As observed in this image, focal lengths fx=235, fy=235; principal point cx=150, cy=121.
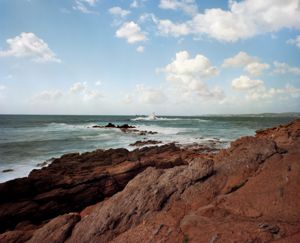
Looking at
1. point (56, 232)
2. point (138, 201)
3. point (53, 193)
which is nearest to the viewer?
point (56, 232)

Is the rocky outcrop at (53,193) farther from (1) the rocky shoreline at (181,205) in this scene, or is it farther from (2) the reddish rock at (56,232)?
(2) the reddish rock at (56,232)

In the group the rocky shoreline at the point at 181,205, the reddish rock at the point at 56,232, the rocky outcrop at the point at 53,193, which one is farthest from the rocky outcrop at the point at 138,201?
the rocky outcrop at the point at 53,193

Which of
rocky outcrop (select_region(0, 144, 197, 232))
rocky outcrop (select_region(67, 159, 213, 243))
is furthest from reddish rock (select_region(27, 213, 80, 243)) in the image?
rocky outcrop (select_region(0, 144, 197, 232))

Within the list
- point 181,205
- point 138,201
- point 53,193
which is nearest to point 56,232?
point 138,201

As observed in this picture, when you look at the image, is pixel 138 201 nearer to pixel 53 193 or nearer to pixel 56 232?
pixel 56 232

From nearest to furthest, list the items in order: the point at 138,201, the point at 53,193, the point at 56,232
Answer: the point at 56,232 < the point at 138,201 < the point at 53,193

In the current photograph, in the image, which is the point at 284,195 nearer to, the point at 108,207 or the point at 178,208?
the point at 178,208

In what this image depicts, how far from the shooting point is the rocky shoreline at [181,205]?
5062mm

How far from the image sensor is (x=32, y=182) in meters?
9.02

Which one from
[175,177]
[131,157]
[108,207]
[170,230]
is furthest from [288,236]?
[131,157]

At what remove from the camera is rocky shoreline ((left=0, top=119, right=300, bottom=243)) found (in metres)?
5.06

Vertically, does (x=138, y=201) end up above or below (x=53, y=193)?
above

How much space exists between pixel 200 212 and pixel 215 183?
1543mm

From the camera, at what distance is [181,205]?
6.33 metres
